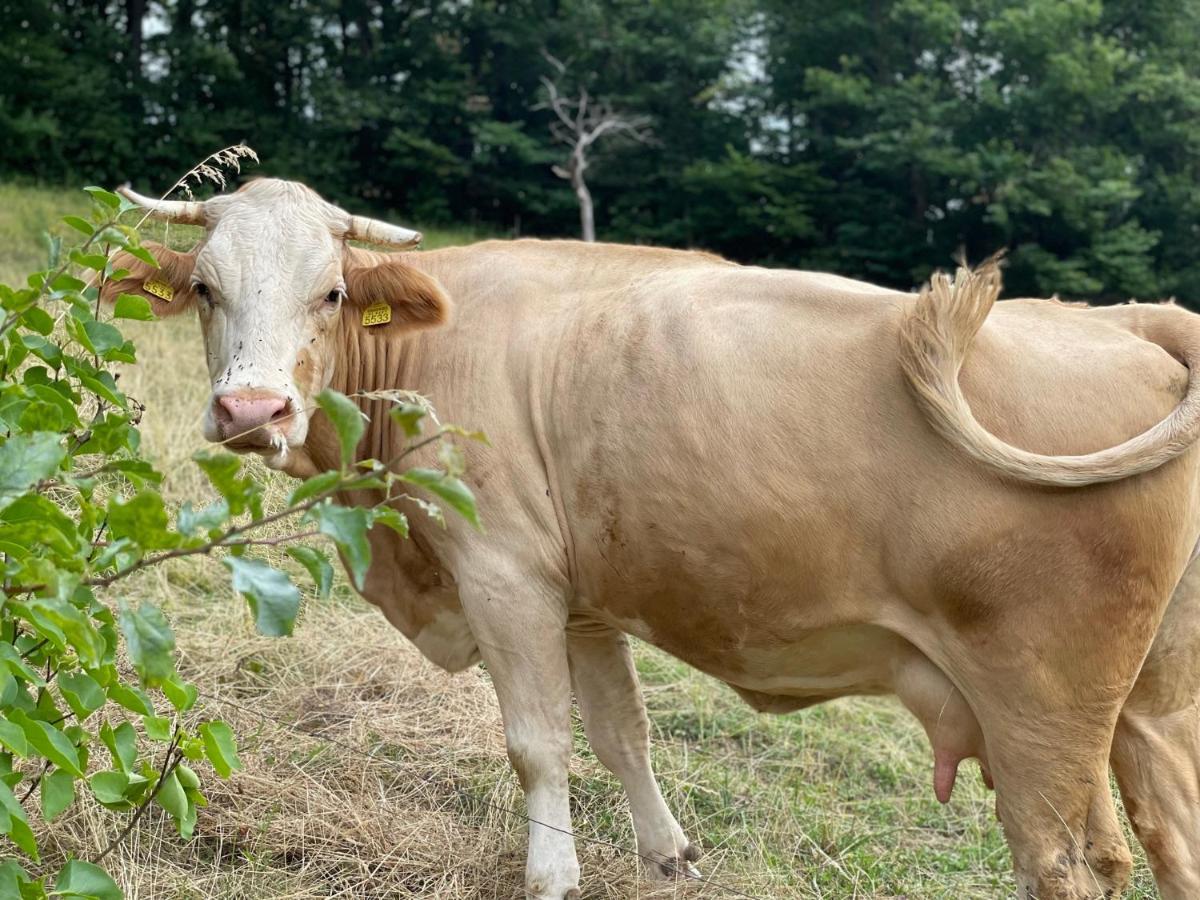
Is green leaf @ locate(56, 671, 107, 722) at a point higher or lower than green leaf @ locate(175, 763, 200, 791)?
higher

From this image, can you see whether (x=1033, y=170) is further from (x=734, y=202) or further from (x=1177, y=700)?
(x=1177, y=700)

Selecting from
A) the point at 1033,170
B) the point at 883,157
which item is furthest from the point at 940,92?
the point at 1033,170

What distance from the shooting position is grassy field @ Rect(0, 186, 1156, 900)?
397cm

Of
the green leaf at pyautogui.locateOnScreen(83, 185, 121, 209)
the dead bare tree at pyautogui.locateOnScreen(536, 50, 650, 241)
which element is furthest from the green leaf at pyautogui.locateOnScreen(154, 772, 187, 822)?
the dead bare tree at pyautogui.locateOnScreen(536, 50, 650, 241)

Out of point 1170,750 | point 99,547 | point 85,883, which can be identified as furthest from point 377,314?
point 1170,750

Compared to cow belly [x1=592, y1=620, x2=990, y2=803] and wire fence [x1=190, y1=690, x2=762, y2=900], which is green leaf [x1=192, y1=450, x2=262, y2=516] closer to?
cow belly [x1=592, y1=620, x2=990, y2=803]

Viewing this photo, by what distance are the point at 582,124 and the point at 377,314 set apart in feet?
88.3

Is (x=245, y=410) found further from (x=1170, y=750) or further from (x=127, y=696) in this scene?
(x=1170, y=750)

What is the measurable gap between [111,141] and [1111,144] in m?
23.5

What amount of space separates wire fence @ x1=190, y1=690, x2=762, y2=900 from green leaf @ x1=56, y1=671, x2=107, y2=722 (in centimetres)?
161

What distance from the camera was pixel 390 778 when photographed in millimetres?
4711

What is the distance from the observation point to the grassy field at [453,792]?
3975 mm

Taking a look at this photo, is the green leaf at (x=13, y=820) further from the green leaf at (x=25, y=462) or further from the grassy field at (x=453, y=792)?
the grassy field at (x=453, y=792)

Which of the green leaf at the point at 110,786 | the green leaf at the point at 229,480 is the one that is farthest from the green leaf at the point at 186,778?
the green leaf at the point at 229,480
